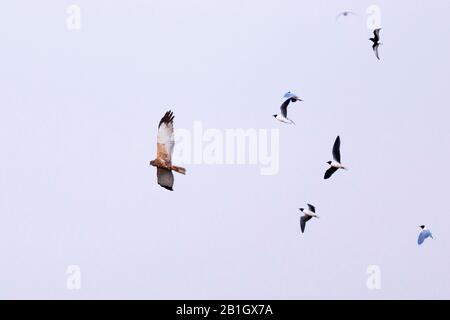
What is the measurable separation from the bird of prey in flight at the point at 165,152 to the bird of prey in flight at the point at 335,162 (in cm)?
271

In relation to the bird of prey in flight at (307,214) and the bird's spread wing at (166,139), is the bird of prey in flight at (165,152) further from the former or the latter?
the bird of prey in flight at (307,214)

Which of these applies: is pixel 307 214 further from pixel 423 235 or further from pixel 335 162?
pixel 423 235

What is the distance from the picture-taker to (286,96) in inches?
734

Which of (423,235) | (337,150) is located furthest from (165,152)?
(423,235)

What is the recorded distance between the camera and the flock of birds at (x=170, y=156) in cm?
1685

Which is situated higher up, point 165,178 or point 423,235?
point 165,178

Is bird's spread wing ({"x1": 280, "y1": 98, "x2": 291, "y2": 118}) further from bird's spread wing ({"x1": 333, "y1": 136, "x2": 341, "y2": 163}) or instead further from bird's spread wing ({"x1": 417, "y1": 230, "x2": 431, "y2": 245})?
bird's spread wing ({"x1": 417, "y1": 230, "x2": 431, "y2": 245})

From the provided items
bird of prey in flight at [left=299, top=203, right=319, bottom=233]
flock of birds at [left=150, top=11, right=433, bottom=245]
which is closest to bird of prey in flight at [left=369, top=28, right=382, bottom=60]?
flock of birds at [left=150, top=11, right=433, bottom=245]

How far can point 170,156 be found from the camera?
56.1 ft

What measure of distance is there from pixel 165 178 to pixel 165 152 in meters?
0.58

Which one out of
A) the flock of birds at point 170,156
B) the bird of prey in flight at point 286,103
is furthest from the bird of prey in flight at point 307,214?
the bird of prey in flight at point 286,103
